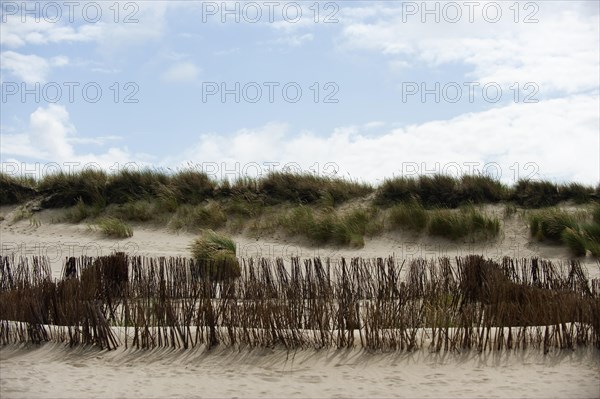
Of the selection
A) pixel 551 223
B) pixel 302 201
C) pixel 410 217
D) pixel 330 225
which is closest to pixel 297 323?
pixel 330 225

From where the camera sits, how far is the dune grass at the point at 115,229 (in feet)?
44.3

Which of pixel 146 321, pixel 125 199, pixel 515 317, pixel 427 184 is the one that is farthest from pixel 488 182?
pixel 146 321

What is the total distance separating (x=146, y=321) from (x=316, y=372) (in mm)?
1609

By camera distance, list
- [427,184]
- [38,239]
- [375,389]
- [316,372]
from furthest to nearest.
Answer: [427,184], [38,239], [316,372], [375,389]

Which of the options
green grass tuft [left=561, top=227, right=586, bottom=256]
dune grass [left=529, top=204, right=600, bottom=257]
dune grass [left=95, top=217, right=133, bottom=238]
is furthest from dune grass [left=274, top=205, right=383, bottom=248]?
green grass tuft [left=561, top=227, right=586, bottom=256]

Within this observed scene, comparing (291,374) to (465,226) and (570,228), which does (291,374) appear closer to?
(570,228)

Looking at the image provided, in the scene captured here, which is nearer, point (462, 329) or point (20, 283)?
point (462, 329)

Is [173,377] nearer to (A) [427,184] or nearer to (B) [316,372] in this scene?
(B) [316,372]

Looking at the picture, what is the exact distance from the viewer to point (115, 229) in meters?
13.6

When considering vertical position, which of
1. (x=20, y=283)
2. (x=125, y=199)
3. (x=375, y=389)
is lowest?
(x=375, y=389)

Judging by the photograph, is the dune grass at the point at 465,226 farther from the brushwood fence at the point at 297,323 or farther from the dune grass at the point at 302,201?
the brushwood fence at the point at 297,323

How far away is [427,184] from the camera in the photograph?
14781 millimetres

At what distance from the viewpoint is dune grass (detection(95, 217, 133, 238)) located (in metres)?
13.5

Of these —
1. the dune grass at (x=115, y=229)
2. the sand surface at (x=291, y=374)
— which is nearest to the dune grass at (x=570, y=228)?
the sand surface at (x=291, y=374)
